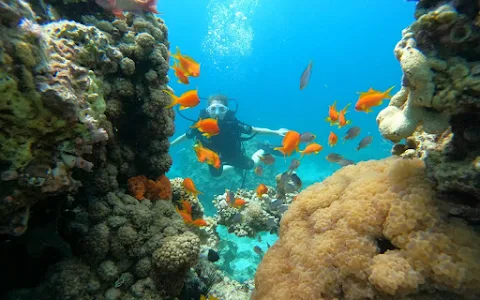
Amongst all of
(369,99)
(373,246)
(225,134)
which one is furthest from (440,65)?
(225,134)

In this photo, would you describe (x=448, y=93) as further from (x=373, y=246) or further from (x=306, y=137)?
(x=306, y=137)

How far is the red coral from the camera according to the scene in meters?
3.67

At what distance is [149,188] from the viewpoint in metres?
3.88

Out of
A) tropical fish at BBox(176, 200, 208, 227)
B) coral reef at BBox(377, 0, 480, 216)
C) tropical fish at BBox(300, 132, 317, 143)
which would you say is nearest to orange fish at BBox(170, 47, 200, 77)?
tropical fish at BBox(176, 200, 208, 227)

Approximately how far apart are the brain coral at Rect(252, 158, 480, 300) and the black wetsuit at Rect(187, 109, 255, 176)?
21.5 feet

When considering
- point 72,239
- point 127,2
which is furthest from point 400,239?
point 127,2

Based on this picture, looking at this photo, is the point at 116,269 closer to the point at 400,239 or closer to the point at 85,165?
the point at 85,165

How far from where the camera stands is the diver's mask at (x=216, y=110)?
866cm

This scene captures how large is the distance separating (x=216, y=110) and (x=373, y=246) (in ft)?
23.2

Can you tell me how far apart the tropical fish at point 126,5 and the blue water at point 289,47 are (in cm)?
5232

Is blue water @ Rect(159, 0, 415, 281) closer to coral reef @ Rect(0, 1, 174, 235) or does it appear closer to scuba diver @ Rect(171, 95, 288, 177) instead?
scuba diver @ Rect(171, 95, 288, 177)

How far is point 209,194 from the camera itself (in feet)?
45.2

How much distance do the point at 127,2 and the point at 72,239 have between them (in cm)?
312

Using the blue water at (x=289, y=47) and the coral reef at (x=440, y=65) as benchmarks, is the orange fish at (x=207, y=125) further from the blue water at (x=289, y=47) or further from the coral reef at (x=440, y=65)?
the blue water at (x=289, y=47)
